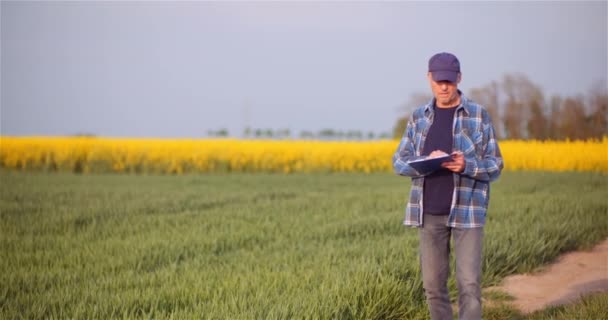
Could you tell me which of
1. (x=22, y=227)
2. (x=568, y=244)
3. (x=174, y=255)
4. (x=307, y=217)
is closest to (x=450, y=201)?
(x=174, y=255)

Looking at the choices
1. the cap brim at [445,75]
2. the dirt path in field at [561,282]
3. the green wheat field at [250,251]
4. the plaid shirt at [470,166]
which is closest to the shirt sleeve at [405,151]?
the plaid shirt at [470,166]

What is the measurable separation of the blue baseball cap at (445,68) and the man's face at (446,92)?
0.14 feet

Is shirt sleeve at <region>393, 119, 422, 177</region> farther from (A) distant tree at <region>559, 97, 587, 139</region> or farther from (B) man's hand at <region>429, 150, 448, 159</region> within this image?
(A) distant tree at <region>559, 97, 587, 139</region>

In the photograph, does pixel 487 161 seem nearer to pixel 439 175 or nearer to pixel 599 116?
pixel 439 175

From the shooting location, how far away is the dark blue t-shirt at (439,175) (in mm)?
4035

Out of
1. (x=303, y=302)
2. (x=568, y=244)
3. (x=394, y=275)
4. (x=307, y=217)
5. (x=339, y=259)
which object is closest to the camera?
(x=303, y=302)

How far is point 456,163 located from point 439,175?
28 centimetres

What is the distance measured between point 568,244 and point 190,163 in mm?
16201

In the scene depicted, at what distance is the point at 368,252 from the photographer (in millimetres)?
6516

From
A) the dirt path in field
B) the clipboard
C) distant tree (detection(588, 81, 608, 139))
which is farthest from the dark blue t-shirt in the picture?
distant tree (detection(588, 81, 608, 139))

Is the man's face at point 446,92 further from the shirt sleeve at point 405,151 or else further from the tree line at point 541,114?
the tree line at point 541,114

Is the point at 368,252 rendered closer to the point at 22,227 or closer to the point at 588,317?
the point at 588,317

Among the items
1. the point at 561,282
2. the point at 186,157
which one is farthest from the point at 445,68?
the point at 186,157

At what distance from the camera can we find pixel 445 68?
388 cm
